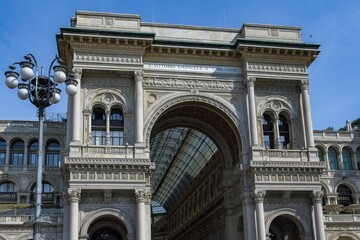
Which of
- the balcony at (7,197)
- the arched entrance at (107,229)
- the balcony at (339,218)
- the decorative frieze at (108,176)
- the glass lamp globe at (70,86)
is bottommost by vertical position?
the arched entrance at (107,229)

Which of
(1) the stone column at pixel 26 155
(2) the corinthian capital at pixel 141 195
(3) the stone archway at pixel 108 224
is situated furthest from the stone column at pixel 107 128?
(1) the stone column at pixel 26 155

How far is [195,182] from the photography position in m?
57.7

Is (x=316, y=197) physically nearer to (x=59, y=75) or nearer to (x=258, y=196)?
(x=258, y=196)

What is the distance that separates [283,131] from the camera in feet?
130

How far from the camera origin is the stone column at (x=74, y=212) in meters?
32.8

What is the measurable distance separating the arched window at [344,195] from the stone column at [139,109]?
87.2 feet

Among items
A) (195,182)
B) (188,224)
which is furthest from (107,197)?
(188,224)

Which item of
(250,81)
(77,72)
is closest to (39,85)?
(77,72)

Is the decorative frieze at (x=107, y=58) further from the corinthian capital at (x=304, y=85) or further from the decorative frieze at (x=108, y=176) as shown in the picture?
the corinthian capital at (x=304, y=85)

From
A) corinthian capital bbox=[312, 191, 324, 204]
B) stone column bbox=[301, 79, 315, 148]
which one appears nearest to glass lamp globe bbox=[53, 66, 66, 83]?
corinthian capital bbox=[312, 191, 324, 204]

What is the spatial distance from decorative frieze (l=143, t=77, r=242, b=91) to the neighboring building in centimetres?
7

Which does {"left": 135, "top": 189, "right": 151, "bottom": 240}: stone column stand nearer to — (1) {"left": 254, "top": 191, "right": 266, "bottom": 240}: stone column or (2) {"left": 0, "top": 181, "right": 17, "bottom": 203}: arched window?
(1) {"left": 254, "top": 191, "right": 266, "bottom": 240}: stone column

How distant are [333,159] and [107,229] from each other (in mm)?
28050

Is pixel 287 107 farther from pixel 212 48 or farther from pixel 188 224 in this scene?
pixel 188 224
